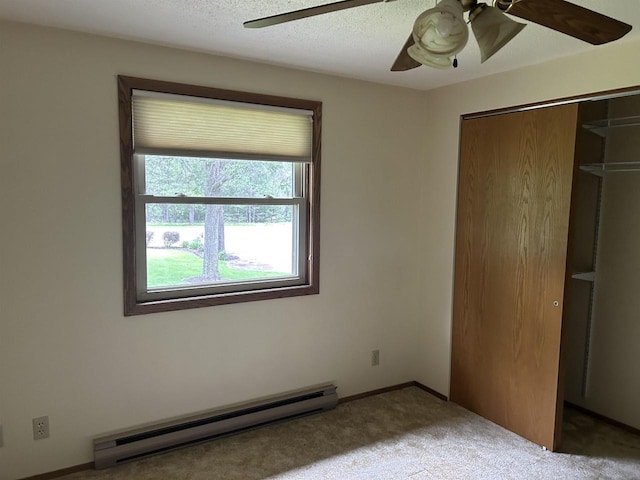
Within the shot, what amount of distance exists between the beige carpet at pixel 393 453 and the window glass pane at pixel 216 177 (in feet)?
5.02

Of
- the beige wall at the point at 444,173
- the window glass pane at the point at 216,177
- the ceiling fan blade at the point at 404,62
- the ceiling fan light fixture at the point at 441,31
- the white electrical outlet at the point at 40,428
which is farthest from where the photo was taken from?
the beige wall at the point at 444,173

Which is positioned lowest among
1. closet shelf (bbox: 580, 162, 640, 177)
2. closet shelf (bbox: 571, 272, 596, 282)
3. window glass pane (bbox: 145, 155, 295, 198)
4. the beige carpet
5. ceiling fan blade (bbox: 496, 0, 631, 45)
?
the beige carpet

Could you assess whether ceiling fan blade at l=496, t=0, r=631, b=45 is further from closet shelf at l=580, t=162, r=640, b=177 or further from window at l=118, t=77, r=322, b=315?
window at l=118, t=77, r=322, b=315

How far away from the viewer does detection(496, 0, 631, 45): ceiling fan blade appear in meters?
1.42

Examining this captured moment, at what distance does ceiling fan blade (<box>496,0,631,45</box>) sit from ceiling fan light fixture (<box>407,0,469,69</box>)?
222 mm

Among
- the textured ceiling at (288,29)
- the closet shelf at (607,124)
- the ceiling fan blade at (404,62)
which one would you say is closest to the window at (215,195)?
the textured ceiling at (288,29)

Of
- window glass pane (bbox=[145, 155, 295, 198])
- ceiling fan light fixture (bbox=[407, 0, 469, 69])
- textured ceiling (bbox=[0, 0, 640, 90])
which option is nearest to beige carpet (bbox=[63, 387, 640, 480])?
window glass pane (bbox=[145, 155, 295, 198])

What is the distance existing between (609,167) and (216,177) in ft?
8.54

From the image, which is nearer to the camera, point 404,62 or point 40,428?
point 404,62

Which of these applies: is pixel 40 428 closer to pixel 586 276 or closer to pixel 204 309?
pixel 204 309

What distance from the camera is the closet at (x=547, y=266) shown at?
2723 mm

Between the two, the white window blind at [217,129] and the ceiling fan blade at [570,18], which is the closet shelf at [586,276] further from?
the white window blind at [217,129]

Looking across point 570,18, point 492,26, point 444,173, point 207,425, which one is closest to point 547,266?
point 444,173

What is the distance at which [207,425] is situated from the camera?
2.76 meters
